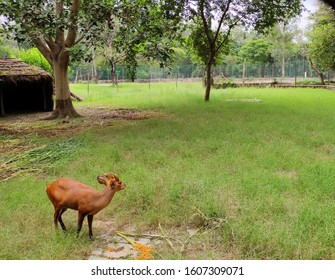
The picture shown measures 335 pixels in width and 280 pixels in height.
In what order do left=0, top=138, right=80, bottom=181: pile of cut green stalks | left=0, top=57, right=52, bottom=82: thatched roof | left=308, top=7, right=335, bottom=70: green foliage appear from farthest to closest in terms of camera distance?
left=308, top=7, right=335, bottom=70: green foliage, left=0, top=57, right=52, bottom=82: thatched roof, left=0, top=138, right=80, bottom=181: pile of cut green stalks

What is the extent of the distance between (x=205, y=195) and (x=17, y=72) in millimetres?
11551

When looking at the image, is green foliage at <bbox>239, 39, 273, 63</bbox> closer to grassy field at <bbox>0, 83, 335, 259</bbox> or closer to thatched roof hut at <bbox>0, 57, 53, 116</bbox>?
thatched roof hut at <bbox>0, 57, 53, 116</bbox>

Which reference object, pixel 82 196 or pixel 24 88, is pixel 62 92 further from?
pixel 82 196

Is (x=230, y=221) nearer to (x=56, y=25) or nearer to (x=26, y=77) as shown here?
(x=56, y=25)

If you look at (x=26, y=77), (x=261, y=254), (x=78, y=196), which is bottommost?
(x=261, y=254)

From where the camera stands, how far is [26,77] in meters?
13.3

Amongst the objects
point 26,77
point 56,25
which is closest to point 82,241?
point 56,25

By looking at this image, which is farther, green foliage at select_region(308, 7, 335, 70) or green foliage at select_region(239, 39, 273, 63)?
green foliage at select_region(239, 39, 273, 63)

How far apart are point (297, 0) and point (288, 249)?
1288cm

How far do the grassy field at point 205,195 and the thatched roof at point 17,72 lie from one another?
21.8 feet

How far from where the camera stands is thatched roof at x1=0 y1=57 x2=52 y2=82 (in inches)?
498

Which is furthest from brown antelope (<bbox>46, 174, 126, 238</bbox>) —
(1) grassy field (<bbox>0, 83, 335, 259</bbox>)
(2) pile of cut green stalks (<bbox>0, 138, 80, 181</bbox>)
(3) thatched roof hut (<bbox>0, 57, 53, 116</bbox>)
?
(3) thatched roof hut (<bbox>0, 57, 53, 116</bbox>)

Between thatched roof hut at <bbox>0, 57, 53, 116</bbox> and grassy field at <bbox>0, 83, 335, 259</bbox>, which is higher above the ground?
thatched roof hut at <bbox>0, 57, 53, 116</bbox>

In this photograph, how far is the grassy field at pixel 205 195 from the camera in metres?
2.87
